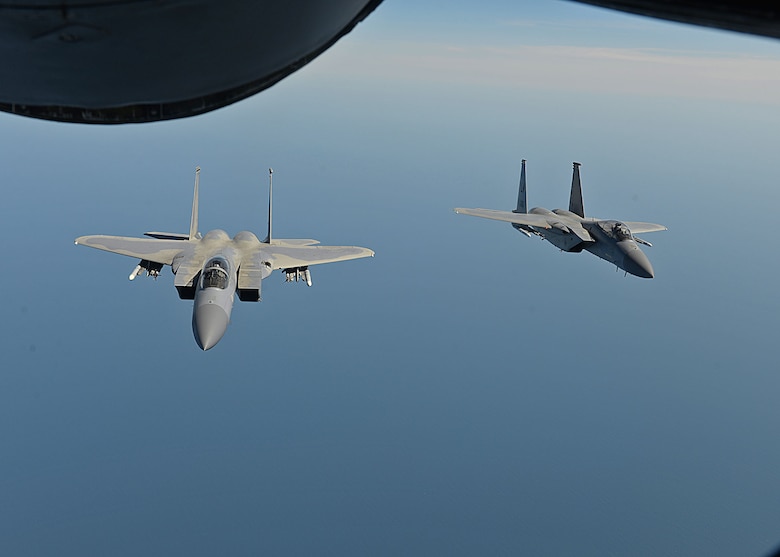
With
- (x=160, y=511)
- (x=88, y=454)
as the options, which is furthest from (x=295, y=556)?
(x=88, y=454)

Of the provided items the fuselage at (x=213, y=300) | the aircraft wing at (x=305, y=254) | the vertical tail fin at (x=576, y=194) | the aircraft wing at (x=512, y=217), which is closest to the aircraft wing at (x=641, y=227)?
the vertical tail fin at (x=576, y=194)

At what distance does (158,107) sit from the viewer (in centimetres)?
183

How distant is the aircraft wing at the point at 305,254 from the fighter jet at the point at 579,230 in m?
5.25

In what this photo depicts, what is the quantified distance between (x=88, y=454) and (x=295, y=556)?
26.2 meters

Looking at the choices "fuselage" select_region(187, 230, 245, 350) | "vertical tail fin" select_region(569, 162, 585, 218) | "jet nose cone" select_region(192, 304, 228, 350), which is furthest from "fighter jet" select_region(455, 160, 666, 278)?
"jet nose cone" select_region(192, 304, 228, 350)

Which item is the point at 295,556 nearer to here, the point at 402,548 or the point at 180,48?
the point at 402,548

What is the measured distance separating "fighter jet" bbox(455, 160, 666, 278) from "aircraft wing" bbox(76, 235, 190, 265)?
11.2 metres

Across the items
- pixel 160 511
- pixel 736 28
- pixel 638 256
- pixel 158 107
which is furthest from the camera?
pixel 160 511

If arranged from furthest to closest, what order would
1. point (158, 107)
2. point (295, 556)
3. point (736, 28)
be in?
point (295, 556)
point (158, 107)
point (736, 28)

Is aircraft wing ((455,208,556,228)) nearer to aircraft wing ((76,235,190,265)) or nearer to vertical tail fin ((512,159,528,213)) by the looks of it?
vertical tail fin ((512,159,528,213))

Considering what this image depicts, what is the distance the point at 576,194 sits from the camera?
26156mm

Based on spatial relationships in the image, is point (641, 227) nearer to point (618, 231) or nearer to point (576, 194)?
point (576, 194)

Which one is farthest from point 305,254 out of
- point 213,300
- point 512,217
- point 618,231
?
point 618,231

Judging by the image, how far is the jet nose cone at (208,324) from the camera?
1609 cm
